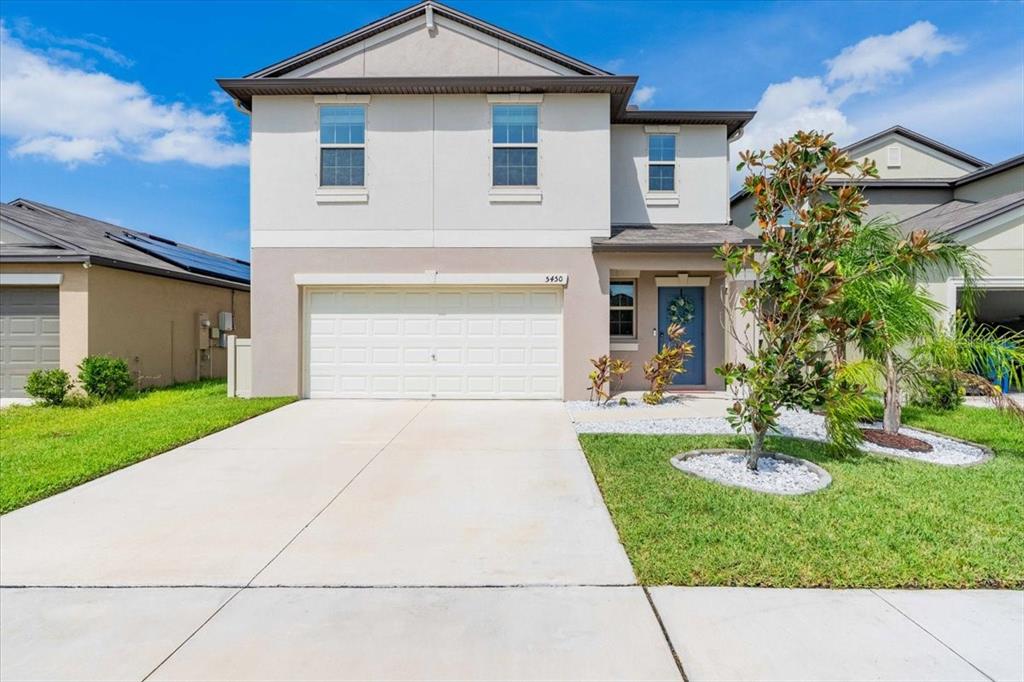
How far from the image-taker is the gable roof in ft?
36.4

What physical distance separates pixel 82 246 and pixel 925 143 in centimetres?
2380

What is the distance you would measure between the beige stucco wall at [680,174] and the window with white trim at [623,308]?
154 centimetres

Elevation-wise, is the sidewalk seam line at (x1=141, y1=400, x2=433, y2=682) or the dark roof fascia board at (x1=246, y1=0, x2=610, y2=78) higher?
the dark roof fascia board at (x1=246, y1=0, x2=610, y2=78)

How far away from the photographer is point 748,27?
1139 cm

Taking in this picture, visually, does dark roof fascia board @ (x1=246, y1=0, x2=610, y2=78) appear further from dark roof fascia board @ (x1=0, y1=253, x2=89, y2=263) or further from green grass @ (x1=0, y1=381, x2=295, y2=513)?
green grass @ (x1=0, y1=381, x2=295, y2=513)

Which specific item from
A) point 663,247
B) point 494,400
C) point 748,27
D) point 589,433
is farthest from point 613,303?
point 748,27

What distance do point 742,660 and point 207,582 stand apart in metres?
3.37

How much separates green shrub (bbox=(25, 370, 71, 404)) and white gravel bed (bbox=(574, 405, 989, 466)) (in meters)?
10.6

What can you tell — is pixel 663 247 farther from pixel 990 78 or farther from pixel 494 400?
pixel 990 78

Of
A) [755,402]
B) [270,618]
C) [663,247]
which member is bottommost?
[270,618]

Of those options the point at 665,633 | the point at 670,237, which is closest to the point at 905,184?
the point at 670,237

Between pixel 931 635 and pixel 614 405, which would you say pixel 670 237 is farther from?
pixel 931 635

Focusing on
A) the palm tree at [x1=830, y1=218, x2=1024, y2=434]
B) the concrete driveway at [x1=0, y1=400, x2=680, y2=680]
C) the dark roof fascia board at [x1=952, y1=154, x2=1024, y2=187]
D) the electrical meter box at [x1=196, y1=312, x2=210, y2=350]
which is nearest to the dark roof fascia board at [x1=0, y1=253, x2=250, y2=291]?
the electrical meter box at [x1=196, y1=312, x2=210, y2=350]

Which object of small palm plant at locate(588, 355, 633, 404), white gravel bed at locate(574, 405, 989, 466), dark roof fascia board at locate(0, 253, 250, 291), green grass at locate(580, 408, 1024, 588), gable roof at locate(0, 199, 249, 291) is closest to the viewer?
green grass at locate(580, 408, 1024, 588)
